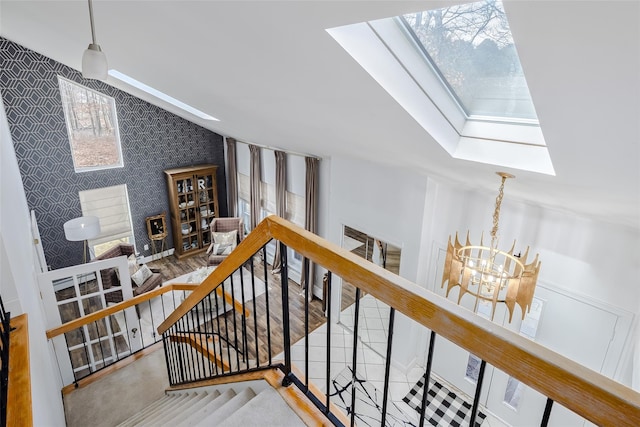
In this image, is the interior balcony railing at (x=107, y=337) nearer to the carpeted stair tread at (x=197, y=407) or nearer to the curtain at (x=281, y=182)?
the carpeted stair tread at (x=197, y=407)

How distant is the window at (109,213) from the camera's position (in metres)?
6.80

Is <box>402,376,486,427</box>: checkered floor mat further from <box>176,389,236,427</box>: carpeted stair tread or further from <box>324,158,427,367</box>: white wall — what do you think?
<box>176,389,236,427</box>: carpeted stair tread

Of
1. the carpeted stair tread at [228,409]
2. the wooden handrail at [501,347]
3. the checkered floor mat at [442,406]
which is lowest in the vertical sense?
the checkered floor mat at [442,406]

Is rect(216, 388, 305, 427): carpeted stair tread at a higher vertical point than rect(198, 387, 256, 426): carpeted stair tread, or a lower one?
higher

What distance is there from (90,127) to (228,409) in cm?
668

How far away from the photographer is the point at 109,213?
7.08 m

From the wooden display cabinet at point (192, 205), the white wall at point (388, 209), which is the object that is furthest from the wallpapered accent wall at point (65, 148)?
the white wall at point (388, 209)

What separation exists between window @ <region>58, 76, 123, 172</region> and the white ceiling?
275 cm

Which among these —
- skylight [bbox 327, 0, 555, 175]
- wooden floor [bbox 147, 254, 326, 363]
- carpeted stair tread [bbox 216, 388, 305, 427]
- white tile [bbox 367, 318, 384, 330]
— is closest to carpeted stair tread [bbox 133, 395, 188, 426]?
carpeted stair tread [bbox 216, 388, 305, 427]

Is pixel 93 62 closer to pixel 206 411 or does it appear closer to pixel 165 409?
pixel 206 411

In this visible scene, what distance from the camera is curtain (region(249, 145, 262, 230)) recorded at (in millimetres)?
7312

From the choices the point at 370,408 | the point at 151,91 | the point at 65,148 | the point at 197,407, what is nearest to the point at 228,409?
the point at 197,407

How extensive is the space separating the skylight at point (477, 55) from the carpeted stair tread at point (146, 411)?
3.23m

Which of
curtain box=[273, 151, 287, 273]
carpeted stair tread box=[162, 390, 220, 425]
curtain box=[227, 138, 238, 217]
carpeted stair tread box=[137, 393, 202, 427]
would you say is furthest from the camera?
curtain box=[227, 138, 238, 217]
